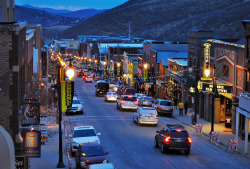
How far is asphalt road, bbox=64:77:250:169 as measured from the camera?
27.6 m

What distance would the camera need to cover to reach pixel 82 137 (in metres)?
30.6

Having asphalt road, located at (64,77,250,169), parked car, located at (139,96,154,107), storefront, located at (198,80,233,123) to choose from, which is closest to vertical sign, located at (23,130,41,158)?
asphalt road, located at (64,77,250,169)

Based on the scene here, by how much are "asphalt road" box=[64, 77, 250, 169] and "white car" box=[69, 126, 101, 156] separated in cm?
97

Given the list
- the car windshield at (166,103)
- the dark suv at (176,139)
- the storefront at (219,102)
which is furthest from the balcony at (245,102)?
the car windshield at (166,103)

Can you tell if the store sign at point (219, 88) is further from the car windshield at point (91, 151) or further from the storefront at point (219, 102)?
the car windshield at point (91, 151)

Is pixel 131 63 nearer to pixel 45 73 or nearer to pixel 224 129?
pixel 45 73

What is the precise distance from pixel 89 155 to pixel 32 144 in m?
3.32

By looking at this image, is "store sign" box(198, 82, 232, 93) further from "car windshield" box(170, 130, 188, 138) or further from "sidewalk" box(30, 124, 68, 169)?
"car windshield" box(170, 130, 188, 138)

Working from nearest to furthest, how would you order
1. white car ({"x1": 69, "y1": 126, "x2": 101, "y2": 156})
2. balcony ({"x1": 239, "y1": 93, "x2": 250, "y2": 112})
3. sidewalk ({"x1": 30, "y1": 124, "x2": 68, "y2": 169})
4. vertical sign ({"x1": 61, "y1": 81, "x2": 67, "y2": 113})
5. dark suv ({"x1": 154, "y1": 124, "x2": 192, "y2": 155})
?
sidewalk ({"x1": 30, "y1": 124, "x2": 68, "y2": 169}), vertical sign ({"x1": 61, "y1": 81, "x2": 67, "y2": 113}), dark suv ({"x1": 154, "y1": 124, "x2": 192, "y2": 155}), white car ({"x1": 69, "y1": 126, "x2": 101, "y2": 156}), balcony ({"x1": 239, "y1": 93, "x2": 250, "y2": 112})

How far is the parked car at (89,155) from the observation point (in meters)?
24.0

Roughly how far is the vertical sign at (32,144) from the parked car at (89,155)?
2286 millimetres

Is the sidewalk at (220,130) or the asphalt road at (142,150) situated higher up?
the asphalt road at (142,150)

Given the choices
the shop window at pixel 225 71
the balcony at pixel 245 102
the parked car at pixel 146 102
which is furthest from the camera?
the parked car at pixel 146 102

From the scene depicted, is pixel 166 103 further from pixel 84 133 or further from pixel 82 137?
pixel 82 137
